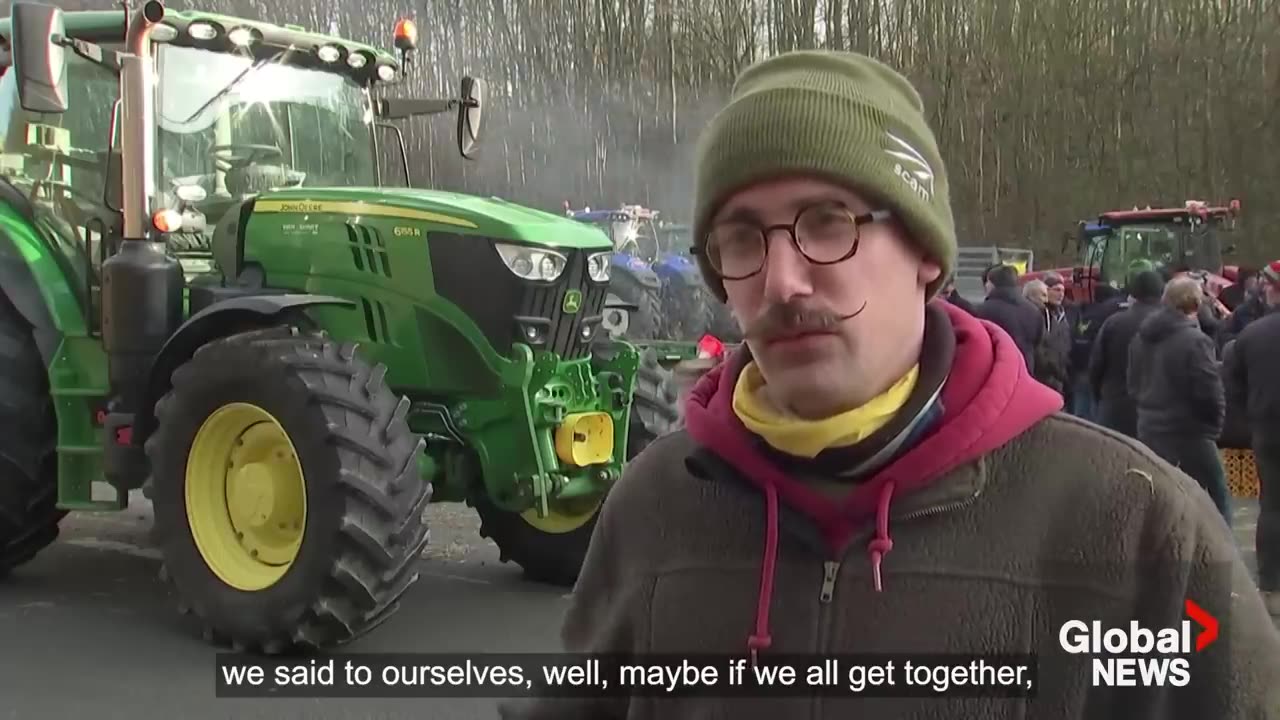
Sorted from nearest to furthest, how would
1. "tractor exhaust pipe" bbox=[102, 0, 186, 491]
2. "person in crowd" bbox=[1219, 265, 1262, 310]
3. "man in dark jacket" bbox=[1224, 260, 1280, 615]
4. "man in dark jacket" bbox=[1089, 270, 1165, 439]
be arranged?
"tractor exhaust pipe" bbox=[102, 0, 186, 491]
"man in dark jacket" bbox=[1224, 260, 1280, 615]
"man in dark jacket" bbox=[1089, 270, 1165, 439]
"person in crowd" bbox=[1219, 265, 1262, 310]

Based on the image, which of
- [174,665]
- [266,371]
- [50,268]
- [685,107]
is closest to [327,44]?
[50,268]

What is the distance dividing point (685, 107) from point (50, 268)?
17.4 m

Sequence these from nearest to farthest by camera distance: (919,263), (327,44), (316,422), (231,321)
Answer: (919,263)
(316,422)
(231,321)
(327,44)

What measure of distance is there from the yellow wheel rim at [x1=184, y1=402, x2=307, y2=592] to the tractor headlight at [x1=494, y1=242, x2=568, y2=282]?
46.3 inches

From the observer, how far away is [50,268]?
5.66 meters

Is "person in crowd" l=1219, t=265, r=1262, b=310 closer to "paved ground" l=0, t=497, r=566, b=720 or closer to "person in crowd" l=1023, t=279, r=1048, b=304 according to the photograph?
"person in crowd" l=1023, t=279, r=1048, b=304

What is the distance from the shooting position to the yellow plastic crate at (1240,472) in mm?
8430

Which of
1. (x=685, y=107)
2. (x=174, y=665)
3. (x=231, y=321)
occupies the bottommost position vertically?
(x=174, y=665)

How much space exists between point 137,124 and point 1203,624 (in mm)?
4981

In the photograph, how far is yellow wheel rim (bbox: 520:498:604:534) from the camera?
566 cm

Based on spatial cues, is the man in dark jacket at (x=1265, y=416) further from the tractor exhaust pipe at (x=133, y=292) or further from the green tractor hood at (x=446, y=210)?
the tractor exhaust pipe at (x=133, y=292)

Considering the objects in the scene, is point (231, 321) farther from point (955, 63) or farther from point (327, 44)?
point (955, 63)

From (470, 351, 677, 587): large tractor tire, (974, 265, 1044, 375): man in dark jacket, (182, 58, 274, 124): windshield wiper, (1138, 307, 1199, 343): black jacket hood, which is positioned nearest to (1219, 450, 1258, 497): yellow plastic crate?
(974, 265, 1044, 375): man in dark jacket

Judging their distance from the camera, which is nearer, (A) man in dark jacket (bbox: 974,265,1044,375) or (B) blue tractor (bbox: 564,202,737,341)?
(A) man in dark jacket (bbox: 974,265,1044,375)
